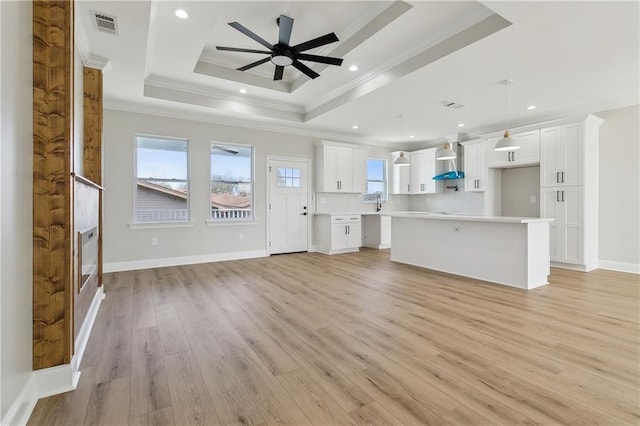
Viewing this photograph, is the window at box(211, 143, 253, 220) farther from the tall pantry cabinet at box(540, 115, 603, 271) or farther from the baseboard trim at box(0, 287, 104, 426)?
the tall pantry cabinet at box(540, 115, 603, 271)

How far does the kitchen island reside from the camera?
394 cm

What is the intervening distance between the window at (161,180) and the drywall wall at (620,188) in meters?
7.42

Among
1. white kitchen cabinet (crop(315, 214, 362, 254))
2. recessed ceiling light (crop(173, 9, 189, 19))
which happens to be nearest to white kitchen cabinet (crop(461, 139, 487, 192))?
white kitchen cabinet (crop(315, 214, 362, 254))

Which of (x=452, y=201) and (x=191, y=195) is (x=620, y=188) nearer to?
(x=452, y=201)

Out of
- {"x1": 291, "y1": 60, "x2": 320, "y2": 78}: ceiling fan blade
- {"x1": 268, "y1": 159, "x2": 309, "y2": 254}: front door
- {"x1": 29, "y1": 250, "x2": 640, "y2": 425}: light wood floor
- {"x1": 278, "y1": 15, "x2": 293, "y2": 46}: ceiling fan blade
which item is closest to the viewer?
{"x1": 29, "y1": 250, "x2": 640, "y2": 425}: light wood floor

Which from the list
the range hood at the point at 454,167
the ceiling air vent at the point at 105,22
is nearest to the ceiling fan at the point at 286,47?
the ceiling air vent at the point at 105,22

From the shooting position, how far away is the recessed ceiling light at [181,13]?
10.1ft

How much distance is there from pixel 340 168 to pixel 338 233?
160 cm

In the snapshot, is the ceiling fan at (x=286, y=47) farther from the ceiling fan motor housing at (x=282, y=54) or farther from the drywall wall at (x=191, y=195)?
the drywall wall at (x=191, y=195)

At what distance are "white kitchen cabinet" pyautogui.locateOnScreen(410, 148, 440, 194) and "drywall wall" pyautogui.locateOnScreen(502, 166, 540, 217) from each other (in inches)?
62.5

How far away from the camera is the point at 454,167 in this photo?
7.36m

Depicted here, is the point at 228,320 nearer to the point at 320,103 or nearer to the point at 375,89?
the point at 375,89

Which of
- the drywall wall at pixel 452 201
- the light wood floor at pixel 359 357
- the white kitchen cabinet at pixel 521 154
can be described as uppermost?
the white kitchen cabinet at pixel 521 154

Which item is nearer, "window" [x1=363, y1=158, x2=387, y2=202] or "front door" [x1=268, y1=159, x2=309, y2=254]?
"front door" [x1=268, y1=159, x2=309, y2=254]
